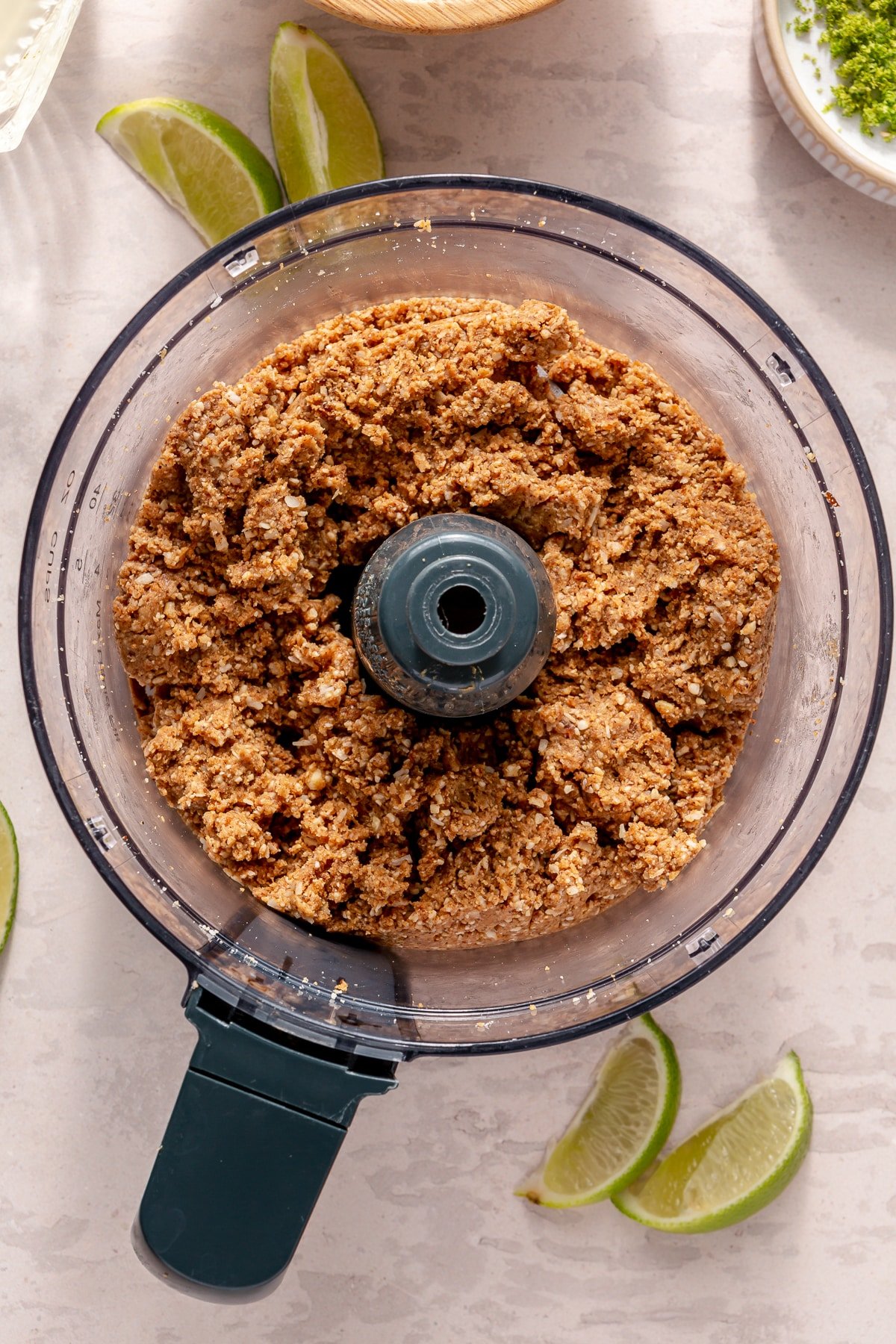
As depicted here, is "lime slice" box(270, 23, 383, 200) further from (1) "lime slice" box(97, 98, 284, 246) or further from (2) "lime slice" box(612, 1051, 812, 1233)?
(2) "lime slice" box(612, 1051, 812, 1233)

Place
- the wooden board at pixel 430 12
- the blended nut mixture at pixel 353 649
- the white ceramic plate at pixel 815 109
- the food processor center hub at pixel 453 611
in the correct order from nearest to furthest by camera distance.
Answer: the food processor center hub at pixel 453 611 → the blended nut mixture at pixel 353 649 → the wooden board at pixel 430 12 → the white ceramic plate at pixel 815 109

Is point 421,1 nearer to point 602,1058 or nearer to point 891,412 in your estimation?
point 891,412

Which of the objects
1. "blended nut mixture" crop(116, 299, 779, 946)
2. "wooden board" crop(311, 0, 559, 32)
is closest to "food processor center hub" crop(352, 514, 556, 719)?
"blended nut mixture" crop(116, 299, 779, 946)

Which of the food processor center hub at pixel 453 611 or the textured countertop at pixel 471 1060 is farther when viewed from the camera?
the textured countertop at pixel 471 1060

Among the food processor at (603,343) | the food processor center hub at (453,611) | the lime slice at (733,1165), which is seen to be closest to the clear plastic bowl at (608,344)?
the food processor at (603,343)

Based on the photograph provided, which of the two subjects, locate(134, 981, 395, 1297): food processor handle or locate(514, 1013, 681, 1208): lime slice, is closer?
locate(134, 981, 395, 1297): food processor handle

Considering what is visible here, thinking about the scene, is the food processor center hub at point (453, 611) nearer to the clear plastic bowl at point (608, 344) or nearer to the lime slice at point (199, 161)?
the clear plastic bowl at point (608, 344)
